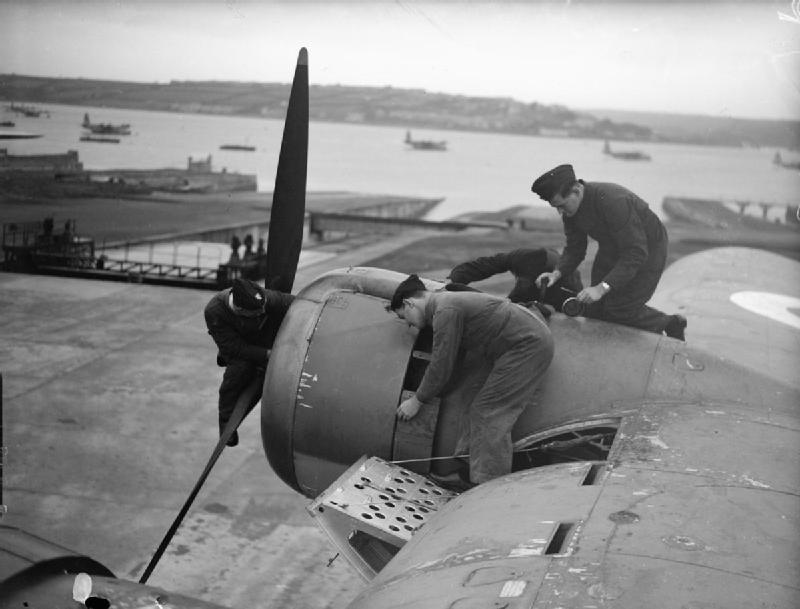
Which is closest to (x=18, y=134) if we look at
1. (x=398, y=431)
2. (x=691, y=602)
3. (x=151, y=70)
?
(x=151, y=70)

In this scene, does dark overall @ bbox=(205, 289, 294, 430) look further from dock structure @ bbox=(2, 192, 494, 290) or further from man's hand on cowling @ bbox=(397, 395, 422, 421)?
dock structure @ bbox=(2, 192, 494, 290)

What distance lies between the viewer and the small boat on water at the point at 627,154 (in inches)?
425

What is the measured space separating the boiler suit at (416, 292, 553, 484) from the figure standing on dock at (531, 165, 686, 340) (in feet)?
2.35

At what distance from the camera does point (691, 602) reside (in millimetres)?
2629

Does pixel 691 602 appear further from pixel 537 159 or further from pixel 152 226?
pixel 152 226

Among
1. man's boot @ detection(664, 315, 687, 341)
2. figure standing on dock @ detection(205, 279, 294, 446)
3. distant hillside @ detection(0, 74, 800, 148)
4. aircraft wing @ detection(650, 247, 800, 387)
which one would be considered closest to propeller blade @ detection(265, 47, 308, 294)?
figure standing on dock @ detection(205, 279, 294, 446)

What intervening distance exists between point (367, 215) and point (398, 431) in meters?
10.8

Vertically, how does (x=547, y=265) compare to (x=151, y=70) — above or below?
below

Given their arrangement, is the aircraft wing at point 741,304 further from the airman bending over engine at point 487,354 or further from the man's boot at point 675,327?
the airman bending over engine at point 487,354

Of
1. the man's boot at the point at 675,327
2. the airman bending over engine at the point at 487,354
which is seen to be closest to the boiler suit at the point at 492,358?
the airman bending over engine at the point at 487,354

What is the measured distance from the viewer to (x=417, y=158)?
1433 centimetres

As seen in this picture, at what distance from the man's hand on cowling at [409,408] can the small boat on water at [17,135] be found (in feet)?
16.0

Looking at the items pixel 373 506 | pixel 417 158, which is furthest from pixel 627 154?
pixel 373 506

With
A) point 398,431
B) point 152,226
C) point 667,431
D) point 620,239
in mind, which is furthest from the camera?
point 152,226
